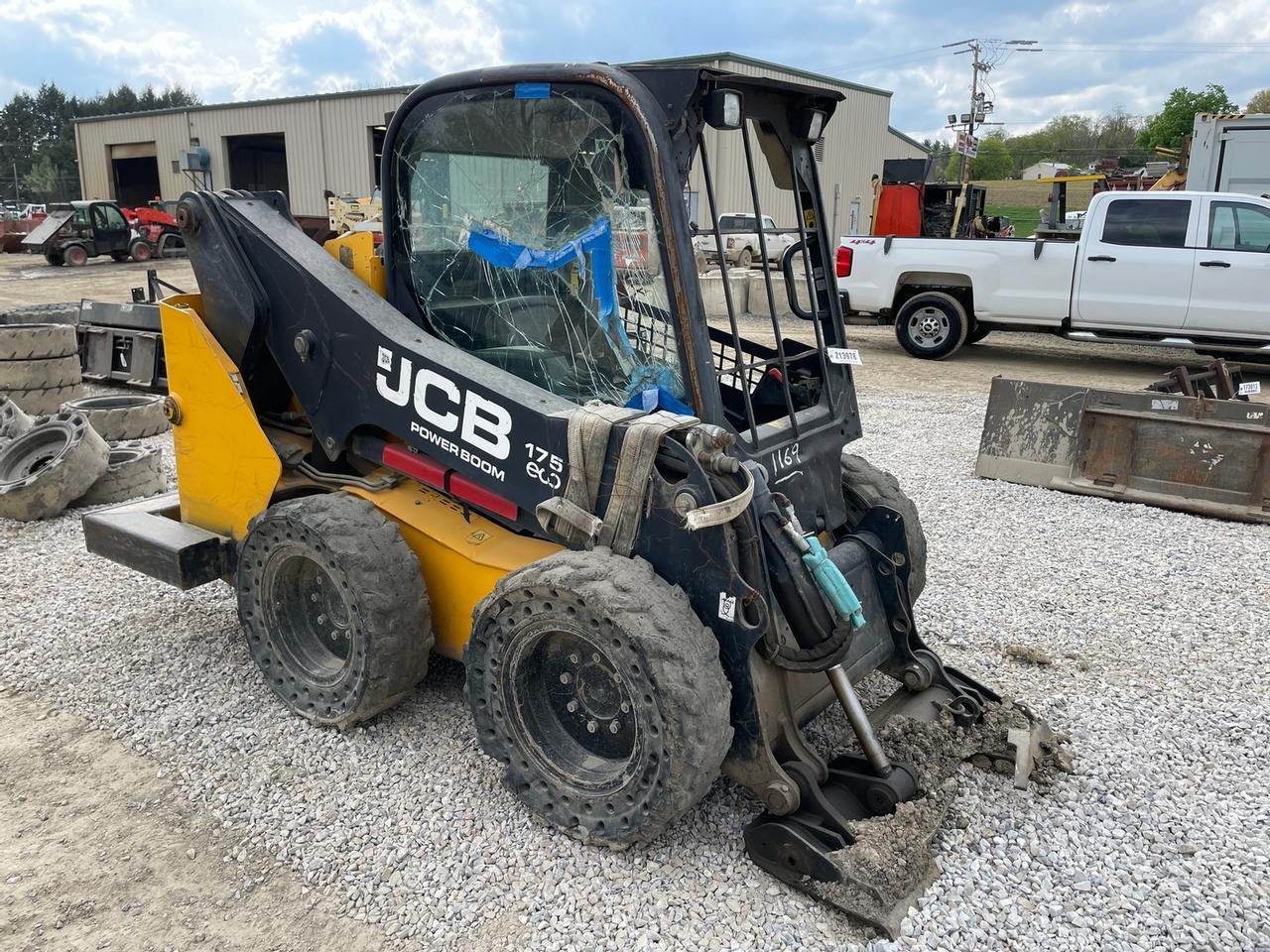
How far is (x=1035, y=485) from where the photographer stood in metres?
7.23

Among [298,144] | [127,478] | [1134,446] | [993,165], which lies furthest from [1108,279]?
[993,165]

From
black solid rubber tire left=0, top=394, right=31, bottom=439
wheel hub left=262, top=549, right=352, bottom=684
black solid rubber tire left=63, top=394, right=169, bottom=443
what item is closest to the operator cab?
wheel hub left=262, top=549, right=352, bottom=684

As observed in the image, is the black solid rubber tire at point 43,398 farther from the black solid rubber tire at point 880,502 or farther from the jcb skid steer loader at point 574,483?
the black solid rubber tire at point 880,502

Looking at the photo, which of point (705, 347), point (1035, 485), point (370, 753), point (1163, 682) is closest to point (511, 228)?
point (705, 347)

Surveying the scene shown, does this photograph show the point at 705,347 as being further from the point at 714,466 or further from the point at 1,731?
the point at 1,731

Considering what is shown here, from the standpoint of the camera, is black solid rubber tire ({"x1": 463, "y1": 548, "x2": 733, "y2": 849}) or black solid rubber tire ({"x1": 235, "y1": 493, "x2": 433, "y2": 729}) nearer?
black solid rubber tire ({"x1": 463, "y1": 548, "x2": 733, "y2": 849})

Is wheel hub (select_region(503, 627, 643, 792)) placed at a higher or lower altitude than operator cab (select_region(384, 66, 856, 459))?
lower

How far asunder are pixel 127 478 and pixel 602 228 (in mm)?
5053

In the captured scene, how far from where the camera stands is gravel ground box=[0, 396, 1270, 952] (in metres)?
2.86

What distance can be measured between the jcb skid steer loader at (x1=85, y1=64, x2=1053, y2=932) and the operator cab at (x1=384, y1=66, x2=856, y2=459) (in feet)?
0.03

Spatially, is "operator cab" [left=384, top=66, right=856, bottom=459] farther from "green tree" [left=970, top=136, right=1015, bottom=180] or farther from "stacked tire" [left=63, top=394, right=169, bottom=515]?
"green tree" [left=970, top=136, right=1015, bottom=180]

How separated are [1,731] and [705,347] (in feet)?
10.6

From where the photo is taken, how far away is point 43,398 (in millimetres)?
8430

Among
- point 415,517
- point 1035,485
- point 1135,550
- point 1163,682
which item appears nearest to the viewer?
point 415,517
